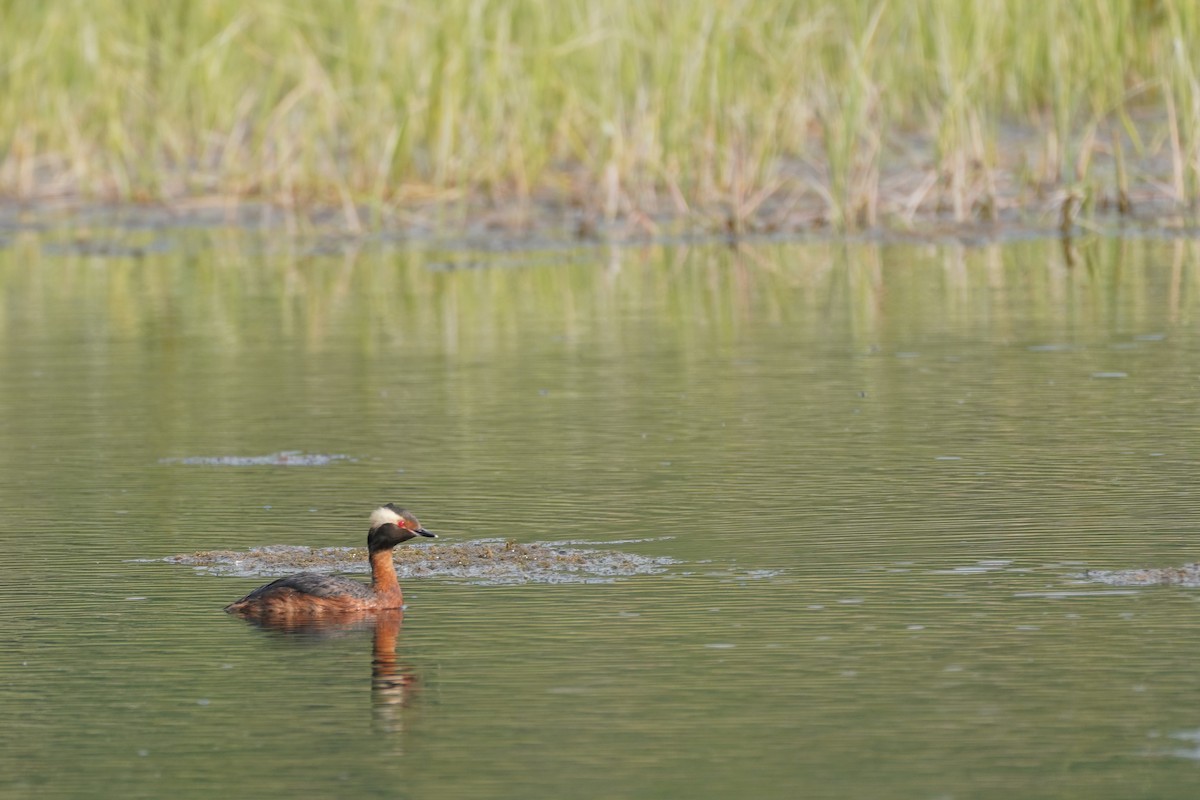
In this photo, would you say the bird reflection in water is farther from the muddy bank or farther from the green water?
the muddy bank

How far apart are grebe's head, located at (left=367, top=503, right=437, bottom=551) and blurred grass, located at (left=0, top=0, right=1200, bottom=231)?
474 inches

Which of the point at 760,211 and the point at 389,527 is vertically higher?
the point at 760,211

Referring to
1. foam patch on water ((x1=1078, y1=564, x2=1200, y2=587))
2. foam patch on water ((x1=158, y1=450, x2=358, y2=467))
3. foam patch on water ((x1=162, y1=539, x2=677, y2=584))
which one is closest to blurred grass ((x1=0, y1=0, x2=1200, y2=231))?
foam patch on water ((x1=158, y1=450, x2=358, y2=467))

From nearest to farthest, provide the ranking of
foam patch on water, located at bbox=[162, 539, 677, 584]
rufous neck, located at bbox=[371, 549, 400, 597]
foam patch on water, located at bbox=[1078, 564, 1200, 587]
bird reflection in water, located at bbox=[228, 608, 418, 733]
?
bird reflection in water, located at bbox=[228, 608, 418, 733] → foam patch on water, located at bbox=[1078, 564, 1200, 587] → rufous neck, located at bbox=[371, 549, 400, 597] → foam patch on water, located at bbox=[162, 539, 677, 584]

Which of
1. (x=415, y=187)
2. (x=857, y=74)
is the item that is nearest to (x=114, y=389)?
(x=857, y=74)

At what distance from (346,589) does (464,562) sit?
807 millimetres

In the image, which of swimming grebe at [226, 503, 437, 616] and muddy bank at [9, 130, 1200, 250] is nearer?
swimming grebe at [226, 503, 437, 616]

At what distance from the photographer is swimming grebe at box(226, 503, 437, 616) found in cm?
839

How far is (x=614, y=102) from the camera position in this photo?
2183 cm

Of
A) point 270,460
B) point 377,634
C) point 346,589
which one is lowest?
point 377,634

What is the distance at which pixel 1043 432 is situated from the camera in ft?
39.1

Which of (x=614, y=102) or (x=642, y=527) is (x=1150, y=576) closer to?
(x=642, y=527)

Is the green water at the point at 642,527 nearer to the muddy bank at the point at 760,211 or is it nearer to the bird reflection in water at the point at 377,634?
the bird reflection in water at the point at 377,634

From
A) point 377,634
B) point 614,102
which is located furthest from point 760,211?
point 377,634
